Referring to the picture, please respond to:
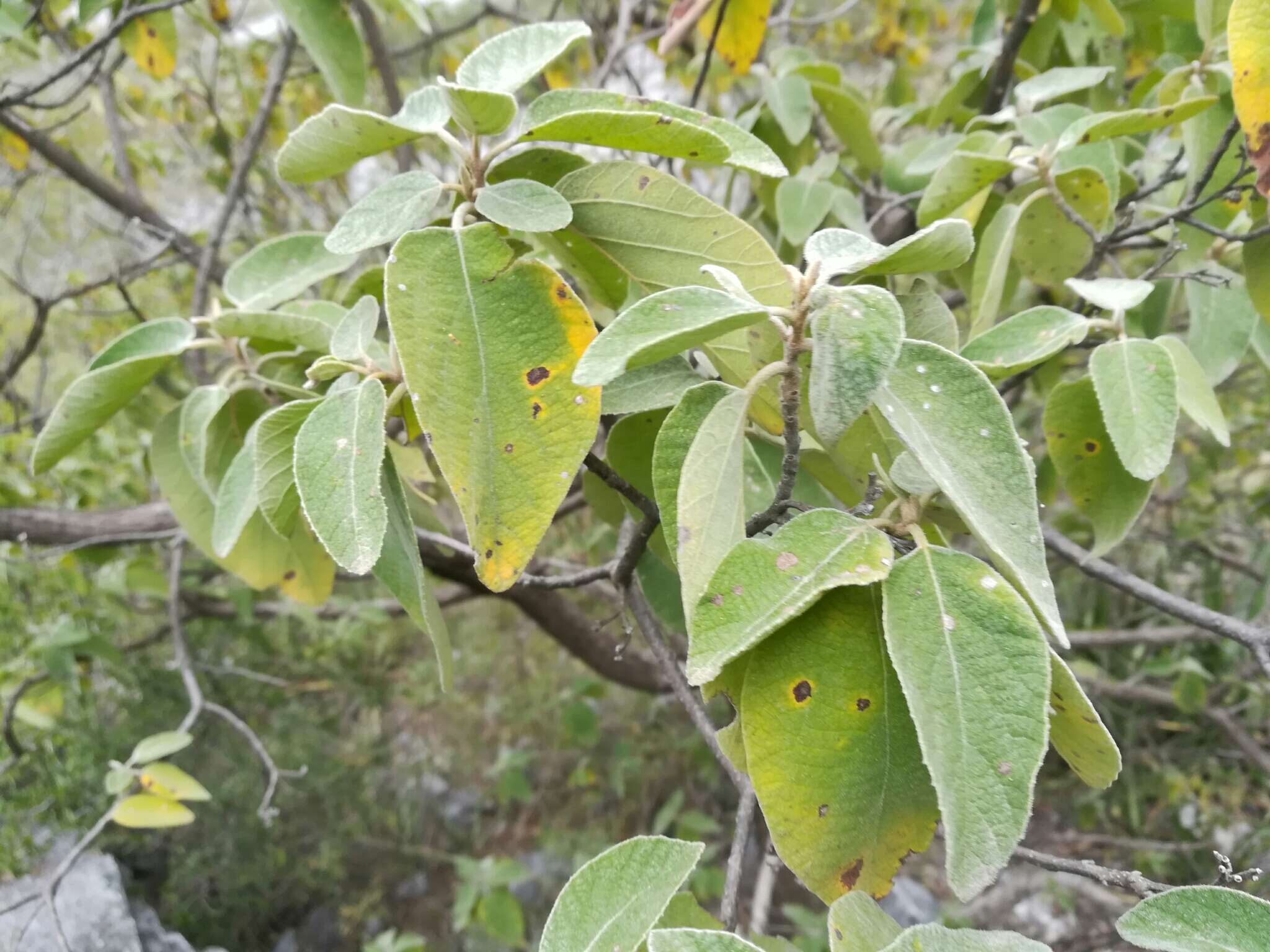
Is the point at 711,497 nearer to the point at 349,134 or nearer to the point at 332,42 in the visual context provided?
the point at 349,134

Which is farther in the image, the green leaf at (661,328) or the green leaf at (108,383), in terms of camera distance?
the green leaf at (108,383)

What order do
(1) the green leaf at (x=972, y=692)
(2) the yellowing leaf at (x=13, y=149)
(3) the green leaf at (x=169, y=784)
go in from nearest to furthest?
(1) the green leaf at (x=972, y=692), (3) the green leaf at (x=169, y=784), (2) the yellowing leaf at (x=13, y=149)

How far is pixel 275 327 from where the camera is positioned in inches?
19.3

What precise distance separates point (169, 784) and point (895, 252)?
1000 millimetres

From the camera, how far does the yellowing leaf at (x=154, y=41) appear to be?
36.8 inches

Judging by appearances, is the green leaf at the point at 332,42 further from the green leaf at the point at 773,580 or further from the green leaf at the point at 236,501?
the green leaf at the point at 773,580

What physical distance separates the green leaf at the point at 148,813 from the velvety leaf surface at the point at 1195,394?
3.40 ft

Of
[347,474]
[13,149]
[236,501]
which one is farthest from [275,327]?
[13,149]

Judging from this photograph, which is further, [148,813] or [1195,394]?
[148,813]

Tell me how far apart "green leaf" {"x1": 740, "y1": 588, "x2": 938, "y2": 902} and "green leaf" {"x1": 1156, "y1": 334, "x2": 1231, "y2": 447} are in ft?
1.15

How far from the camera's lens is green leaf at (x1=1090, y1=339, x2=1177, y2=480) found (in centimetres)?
42

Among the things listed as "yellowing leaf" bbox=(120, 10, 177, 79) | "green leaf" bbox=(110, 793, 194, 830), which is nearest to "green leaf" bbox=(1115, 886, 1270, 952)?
"green leaf" bbox=(110, 793, 194, 830)

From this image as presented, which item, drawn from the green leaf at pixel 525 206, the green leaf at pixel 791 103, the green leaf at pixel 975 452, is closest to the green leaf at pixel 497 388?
the green leaf at pixel 525 206

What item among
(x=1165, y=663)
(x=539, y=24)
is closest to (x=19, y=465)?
(x=539, y=24)
